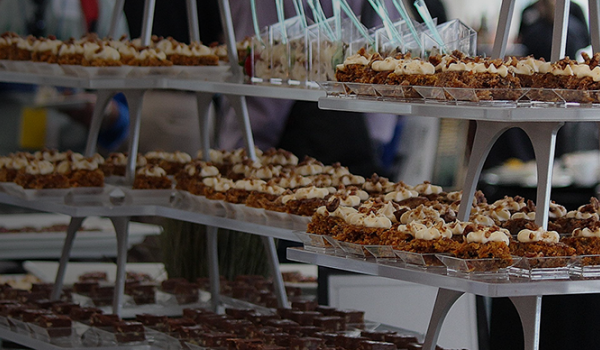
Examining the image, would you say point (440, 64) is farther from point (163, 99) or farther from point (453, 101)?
point (163, 99)

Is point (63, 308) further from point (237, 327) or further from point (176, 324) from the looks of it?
point (237, 327)

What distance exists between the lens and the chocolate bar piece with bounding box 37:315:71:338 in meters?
3.68

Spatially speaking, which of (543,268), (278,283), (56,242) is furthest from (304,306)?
(56,242)

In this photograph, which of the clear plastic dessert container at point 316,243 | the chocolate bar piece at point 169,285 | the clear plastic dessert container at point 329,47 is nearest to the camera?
the clear plastic dessert container at point 316,243

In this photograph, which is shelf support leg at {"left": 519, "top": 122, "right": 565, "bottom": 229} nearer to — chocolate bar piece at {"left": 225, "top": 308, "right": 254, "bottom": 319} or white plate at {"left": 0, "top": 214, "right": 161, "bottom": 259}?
chocolate bar piece at {"left": 225, "top": 308, "right": 254, "bottom": 319}

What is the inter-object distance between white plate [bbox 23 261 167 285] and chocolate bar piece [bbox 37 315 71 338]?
52.6 inches

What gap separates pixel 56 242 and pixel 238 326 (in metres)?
2.26

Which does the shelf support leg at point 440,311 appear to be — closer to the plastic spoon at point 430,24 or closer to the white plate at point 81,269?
the plastic spoon at point 430,24

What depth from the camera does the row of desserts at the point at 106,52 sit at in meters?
4.07

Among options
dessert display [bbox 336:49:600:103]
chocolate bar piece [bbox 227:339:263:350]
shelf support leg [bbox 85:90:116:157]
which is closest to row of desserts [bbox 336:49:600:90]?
dessert display [bbox 336:49:600:103]

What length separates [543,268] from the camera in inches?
94.9

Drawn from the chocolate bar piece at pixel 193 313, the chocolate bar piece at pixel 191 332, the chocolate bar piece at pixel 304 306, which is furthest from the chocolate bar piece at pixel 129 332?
the chocolate bar piece at pixel 304 306

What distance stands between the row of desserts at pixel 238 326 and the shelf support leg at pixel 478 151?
0.56 meters

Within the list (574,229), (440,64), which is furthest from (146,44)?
(574,229)
